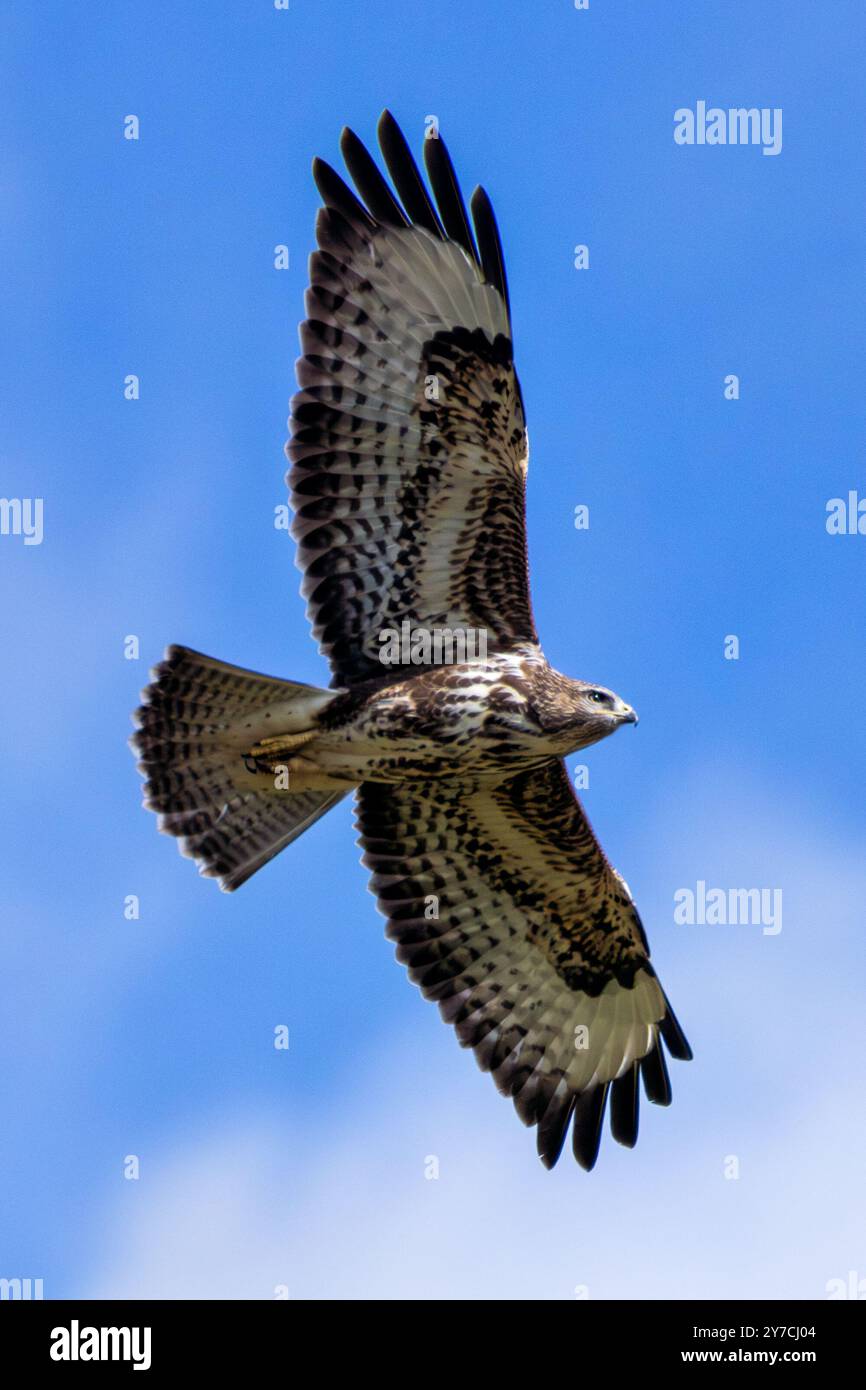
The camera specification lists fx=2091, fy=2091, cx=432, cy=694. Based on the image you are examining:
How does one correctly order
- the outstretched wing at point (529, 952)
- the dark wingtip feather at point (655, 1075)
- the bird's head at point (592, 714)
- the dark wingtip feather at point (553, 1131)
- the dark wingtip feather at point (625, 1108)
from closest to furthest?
1. the bird's head at point (592, 714)
2. the outstretched wing at point (529, 952)
3. the dark wingtip feather at point (553, 1131)
4. the dark wingtip feather at point (625, 1108)
5. the dark wingtip feather at point (655, 1075)

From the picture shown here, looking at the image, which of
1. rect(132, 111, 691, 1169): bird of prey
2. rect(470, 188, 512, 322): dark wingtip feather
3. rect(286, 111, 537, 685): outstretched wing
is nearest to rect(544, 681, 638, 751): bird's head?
rect(132, 111, 691, 1169): bird of prey

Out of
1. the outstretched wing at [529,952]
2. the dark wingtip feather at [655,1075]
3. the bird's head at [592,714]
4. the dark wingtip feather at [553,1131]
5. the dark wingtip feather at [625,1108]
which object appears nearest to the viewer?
the bird's head at [592,714]

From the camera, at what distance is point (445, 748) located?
38.1ft

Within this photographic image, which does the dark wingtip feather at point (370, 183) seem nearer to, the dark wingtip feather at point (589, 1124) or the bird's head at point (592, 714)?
the bird's head at point (592, 714)

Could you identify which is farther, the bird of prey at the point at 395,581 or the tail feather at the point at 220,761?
the tail feather at the point at 220,761

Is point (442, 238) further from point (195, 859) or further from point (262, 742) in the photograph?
point (195, 859)

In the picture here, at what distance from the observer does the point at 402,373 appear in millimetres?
11578

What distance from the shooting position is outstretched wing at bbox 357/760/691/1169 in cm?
1261

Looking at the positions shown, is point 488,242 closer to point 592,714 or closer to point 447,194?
point 447,194

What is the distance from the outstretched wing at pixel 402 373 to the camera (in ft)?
37.8

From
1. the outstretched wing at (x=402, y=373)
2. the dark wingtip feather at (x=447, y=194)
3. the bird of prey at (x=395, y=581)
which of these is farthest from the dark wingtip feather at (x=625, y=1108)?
the dark wingtip feather at (x=447, y=194)

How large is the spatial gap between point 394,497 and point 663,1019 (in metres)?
3.84
